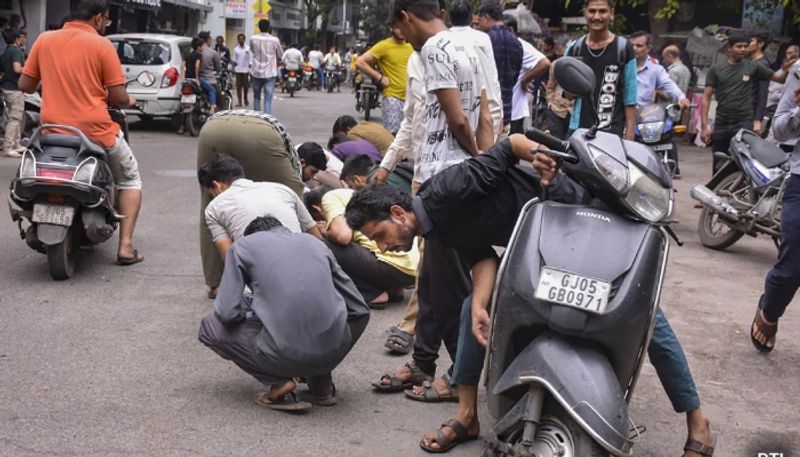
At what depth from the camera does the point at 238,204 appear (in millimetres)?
5770

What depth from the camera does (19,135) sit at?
44.0 feet

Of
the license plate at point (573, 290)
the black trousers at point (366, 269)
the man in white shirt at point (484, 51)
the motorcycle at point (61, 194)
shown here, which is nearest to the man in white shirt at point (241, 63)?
the motorcycle at point (61, 194)

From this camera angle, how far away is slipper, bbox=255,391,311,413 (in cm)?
469

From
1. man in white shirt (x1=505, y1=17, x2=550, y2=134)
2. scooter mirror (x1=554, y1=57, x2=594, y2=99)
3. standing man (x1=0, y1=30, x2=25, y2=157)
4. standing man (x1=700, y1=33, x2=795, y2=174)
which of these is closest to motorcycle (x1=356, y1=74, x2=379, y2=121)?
standing man (x1=0, y1=30, x2=25, y2=157)

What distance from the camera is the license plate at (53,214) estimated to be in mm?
6711

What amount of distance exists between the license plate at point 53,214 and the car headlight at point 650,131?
5761mm

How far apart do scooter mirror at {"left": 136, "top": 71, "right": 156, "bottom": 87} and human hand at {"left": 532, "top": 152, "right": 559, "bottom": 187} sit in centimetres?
1405

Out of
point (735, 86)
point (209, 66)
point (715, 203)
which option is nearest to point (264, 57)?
point (209, 66)

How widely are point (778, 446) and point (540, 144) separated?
1.84 m

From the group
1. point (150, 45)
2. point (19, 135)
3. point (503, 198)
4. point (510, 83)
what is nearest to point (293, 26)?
point (150, 45)

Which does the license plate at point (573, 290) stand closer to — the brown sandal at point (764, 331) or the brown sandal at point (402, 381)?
the brown sandal at point (402, 381)

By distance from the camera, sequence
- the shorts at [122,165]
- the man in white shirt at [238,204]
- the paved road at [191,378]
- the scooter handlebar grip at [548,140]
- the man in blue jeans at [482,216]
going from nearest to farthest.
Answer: the scooter handlebar grip at [548,140]
the man in blue jeans at [482,216]
the paved road at [191,378]
the man in white shirt at [238,204]
the shorts at [122,165]

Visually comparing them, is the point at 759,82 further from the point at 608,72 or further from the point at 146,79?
the point at 146,79

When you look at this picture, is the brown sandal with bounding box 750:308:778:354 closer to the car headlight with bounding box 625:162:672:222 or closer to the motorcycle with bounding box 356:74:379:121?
the car headlight with bounding box 625:162:672:222
